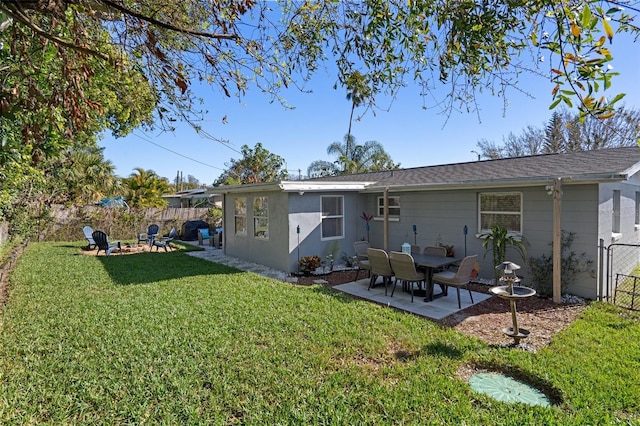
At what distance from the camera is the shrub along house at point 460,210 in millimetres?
7336

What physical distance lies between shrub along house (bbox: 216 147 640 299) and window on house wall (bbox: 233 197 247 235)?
4 cm

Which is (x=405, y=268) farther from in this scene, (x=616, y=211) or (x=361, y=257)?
(x=616, y=211)

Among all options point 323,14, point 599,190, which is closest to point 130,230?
point 323,14

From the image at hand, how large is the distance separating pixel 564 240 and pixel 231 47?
789 centimetres

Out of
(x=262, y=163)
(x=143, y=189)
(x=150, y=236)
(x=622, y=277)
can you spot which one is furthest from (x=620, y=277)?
(x=262, y=163)

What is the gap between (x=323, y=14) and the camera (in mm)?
3514

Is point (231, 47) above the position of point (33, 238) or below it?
above

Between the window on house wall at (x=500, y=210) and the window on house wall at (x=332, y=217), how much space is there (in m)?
4.26

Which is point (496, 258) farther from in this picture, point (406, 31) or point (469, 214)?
point (406, 31)

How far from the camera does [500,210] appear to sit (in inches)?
351

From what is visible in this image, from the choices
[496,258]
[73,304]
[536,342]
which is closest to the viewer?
[536,342]

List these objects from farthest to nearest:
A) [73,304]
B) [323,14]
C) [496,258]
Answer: [496,258] → [73,304] → [323,14]

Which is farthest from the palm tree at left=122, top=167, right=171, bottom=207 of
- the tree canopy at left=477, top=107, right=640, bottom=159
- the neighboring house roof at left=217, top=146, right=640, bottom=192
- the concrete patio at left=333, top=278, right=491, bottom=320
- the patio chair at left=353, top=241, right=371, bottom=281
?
the tree canopy at left=477, top=107, right=640, bottom=159

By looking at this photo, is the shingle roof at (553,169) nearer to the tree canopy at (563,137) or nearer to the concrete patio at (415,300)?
the concrete patio at (415,300)
